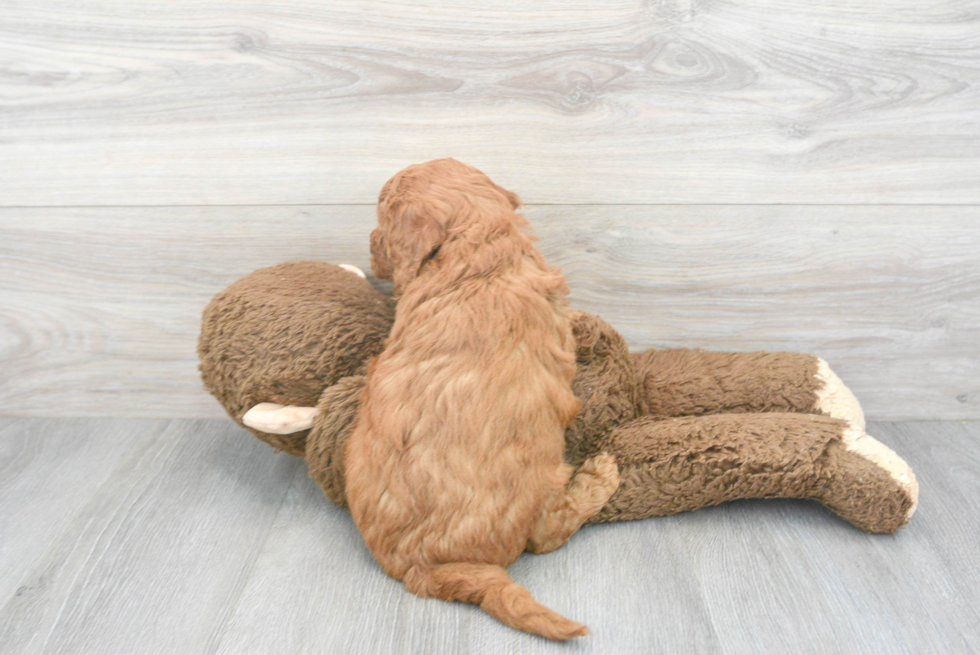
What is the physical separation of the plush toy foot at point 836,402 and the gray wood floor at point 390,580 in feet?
0.50

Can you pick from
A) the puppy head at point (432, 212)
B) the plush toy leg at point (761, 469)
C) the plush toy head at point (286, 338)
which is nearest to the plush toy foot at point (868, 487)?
the plush toy leg at point (761, 469)

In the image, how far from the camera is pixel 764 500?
1.11 meters

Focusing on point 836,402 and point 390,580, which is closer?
point 390,580

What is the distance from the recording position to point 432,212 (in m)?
0.93

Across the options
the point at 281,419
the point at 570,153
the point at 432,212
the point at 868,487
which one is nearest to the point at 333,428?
the point at 281,419

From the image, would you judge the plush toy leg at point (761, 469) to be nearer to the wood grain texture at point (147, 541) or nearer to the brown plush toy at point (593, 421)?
the brown plush toy at point (593, 421)

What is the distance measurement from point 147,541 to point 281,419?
0.29m

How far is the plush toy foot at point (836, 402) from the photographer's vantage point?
1.15 meters

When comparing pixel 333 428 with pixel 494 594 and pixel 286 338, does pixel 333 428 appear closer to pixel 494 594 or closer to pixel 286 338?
pixel 286 338

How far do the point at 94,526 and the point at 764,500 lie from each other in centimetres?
103

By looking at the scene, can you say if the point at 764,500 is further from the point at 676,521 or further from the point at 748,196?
the point at 748,196

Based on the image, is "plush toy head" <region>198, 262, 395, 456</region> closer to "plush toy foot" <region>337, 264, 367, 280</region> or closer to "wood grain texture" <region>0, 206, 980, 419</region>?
"plush toy foot" <region>337, 264, 367, 280</region>

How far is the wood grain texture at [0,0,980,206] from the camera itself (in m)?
1.11

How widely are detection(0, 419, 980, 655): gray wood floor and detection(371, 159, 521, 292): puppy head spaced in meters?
0.43
